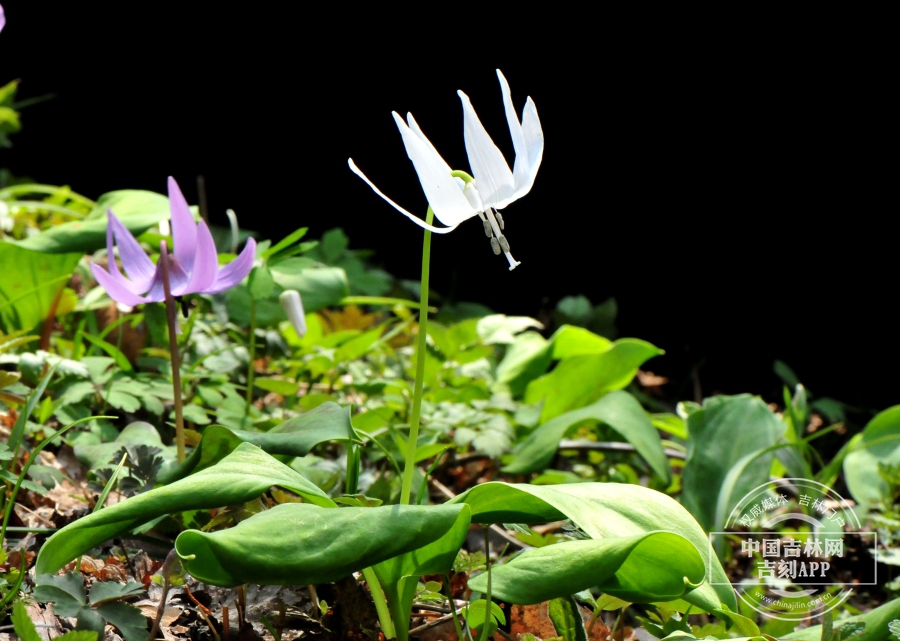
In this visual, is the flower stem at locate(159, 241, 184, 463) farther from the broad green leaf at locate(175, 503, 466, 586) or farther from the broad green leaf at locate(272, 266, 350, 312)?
the broad green leaf at locate(272, 266, 350, 312)

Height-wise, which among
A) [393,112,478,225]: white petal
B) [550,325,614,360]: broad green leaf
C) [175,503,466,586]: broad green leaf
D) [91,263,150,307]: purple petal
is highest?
[393,112,478,225]: white petal

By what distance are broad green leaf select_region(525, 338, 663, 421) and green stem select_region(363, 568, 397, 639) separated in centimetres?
107

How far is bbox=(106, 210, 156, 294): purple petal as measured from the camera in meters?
1.17

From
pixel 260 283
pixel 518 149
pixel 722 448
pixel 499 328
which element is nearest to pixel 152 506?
pixel 518 149

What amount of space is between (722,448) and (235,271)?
1.17 m

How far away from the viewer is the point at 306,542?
→ 2.52 ft

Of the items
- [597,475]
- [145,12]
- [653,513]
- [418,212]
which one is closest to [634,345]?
[597,475]

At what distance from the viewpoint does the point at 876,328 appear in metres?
3.38

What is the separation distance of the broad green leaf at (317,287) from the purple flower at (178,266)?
59cm

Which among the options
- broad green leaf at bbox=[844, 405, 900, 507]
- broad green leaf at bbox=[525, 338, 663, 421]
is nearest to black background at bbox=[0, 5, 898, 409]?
broad green leaf at bbox=[525, 338, 663, 421]

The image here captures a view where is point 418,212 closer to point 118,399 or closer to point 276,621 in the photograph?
point 118,399

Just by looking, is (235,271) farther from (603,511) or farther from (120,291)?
(603,511)

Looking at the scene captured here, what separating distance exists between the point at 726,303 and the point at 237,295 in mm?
2427

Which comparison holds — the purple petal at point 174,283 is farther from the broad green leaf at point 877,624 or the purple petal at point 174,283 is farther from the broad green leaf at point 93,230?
the broad green leaf at point 877,624
